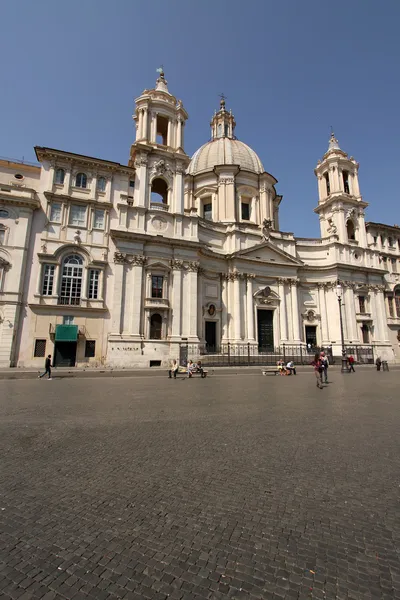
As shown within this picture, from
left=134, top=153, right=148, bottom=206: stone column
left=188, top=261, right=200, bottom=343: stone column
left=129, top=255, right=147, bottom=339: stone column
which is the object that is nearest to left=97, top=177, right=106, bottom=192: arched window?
left=134, top=153, right=148, bottom=206: stone column

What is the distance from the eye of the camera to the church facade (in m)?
26.4

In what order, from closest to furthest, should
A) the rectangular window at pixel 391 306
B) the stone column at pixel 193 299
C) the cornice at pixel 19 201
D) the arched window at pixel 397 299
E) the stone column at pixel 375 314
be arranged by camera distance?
the cornice at pixel 19 201, the stone column at pixel 193 299, the stone column at pixel 375 314, the rectangular window at pixel 391 306, the arched window at pixel 397 299

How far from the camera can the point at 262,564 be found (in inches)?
93.0

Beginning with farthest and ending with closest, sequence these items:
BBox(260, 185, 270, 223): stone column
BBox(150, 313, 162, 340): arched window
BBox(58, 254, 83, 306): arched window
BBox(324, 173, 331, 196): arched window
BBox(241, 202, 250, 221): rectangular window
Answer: BBox(324, 173, 331, 196): arched window → BBox(241, 202, 250, 221): rectangular window → BBox(260, 185, 270, 223): stone column → BBox(150, 313, 162, 340): arched window → BBox(58, 254, 83, 306): arched window

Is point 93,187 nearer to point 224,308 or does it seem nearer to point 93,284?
point 93,284

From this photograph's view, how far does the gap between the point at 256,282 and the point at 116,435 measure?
32.5 metres

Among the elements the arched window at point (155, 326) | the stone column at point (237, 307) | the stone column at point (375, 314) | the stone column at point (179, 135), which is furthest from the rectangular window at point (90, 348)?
the stone column at point (375, 314)

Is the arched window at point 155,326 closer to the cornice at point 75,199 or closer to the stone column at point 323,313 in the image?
the cornice at point 75,199

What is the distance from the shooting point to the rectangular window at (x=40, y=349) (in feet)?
83.3

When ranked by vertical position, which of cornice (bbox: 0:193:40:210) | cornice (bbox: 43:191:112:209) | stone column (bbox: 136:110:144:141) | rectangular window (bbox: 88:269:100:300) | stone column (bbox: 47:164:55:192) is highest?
stone column (bbox: 136:110:144:141)

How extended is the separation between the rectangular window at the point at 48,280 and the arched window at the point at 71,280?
88 cm

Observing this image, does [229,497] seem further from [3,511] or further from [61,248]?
[61,248]

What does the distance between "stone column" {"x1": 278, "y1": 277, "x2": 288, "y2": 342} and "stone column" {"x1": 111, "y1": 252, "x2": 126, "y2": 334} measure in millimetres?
19351

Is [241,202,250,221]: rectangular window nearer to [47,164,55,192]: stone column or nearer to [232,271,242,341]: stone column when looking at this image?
[232,271,242,341]: stone column
